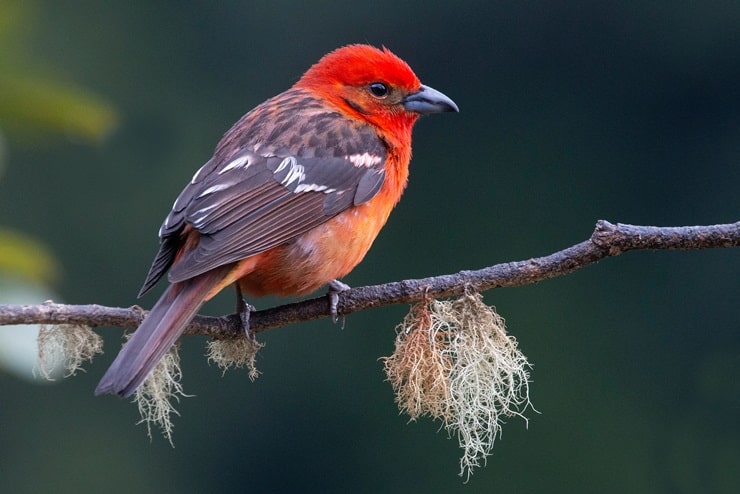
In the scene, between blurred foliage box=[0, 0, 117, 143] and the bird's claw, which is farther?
the bird's claw

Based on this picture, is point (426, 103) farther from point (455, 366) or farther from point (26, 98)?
point (26, 98)

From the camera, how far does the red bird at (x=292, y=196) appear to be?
3.98 metres

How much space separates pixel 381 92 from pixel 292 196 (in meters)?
0.90

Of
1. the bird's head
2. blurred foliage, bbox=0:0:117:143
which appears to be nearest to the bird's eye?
the bird's head

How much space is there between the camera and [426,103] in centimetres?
519

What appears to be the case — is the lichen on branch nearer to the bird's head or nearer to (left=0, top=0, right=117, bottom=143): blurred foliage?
(left=0, top=0, right=117, bottom=143): blurred foliage

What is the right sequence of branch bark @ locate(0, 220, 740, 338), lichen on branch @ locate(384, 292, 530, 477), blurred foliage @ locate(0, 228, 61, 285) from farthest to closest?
lichen on branch @ locate(384, 292, 530, 477)
blurred foliage @ locate(0, 228, 61, 285)
branch bark @ locate(0, 220, 740, 338)

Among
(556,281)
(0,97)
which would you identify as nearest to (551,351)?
(556,281)

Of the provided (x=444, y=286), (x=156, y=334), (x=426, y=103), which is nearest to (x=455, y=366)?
(x=444, y=286)

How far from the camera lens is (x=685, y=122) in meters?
12.2

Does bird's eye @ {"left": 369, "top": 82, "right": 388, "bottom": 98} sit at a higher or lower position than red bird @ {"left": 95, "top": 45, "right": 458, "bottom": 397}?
higher

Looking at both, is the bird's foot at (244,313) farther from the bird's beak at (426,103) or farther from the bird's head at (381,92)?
the bird's beak at (426,103)

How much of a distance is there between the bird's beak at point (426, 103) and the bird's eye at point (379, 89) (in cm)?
9

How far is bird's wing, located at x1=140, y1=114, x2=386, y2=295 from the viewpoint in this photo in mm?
4168
